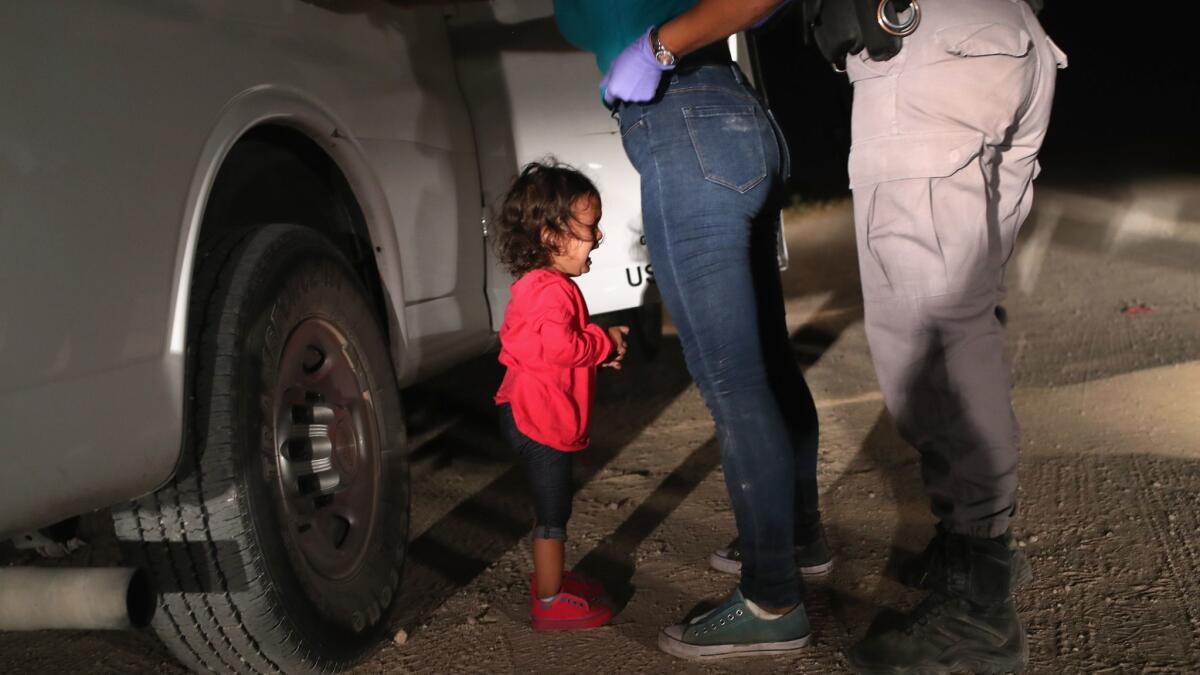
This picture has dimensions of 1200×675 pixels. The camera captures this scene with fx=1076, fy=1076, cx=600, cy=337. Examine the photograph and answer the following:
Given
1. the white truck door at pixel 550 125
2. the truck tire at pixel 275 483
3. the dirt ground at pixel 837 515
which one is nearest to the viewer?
the truck tire at pixel 275 483

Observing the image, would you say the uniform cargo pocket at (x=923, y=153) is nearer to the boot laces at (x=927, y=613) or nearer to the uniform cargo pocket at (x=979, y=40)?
the uniform cargo pocket at (x=979, y=40)

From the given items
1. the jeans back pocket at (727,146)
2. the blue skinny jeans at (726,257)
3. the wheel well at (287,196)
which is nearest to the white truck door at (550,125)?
the wheel well at (287,196)

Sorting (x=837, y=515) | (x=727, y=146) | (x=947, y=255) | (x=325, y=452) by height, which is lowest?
(x=837, y=515)

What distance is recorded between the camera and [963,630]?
7.35 feet

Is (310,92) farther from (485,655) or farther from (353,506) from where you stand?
(485,655)

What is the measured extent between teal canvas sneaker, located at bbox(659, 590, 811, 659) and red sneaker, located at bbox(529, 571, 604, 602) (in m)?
0.34

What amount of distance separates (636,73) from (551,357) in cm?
72

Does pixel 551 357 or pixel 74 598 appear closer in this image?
pixel 74 598

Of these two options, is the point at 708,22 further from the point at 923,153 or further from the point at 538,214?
the point at 538,214

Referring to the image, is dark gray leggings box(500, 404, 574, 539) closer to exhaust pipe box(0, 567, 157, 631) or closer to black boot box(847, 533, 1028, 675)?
black boot box(847, 533, 1028, 675)

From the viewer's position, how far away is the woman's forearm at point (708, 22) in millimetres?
2086

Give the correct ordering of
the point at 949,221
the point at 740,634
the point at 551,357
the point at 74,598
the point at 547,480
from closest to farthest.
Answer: the point at 74,598 → the point at 949,221 → the point at 740,634 → the point at 551,357 → the point at 547,480

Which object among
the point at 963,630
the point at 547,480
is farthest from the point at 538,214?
the point at 963,630

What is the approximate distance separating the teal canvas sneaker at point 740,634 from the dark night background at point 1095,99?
9234mm
